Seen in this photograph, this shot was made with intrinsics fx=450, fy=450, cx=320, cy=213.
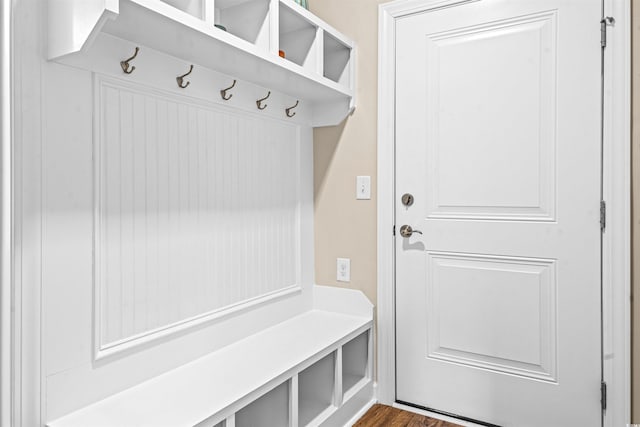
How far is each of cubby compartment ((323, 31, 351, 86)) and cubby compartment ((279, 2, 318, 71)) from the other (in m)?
0.22

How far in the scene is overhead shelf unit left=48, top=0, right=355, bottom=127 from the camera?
3.67 feet

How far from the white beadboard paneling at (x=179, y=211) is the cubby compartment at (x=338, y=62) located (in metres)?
0.40

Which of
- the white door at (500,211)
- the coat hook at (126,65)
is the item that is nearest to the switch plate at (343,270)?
the white door at (500,211)

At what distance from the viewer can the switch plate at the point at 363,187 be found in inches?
85.2

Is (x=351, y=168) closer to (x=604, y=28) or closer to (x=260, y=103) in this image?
(x=260, y=103)

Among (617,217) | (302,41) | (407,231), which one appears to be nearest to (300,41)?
(302,41)

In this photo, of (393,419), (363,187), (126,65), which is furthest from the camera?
(363,187)

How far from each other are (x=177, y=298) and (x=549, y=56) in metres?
1.68

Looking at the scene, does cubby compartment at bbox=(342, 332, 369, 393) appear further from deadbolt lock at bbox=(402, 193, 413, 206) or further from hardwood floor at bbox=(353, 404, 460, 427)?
deadbolt lock at bbox=(402, 193, 413, 206)

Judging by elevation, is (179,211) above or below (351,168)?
below

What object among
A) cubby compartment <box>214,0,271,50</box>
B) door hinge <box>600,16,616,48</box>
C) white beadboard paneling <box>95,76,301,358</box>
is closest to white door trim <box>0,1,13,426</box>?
white beadboard paneling <box>95,76,301,358</box>

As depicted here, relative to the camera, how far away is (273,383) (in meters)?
1.50

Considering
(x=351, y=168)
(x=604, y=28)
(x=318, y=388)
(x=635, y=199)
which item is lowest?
(x=318, y=388)

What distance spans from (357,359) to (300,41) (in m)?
1.51
